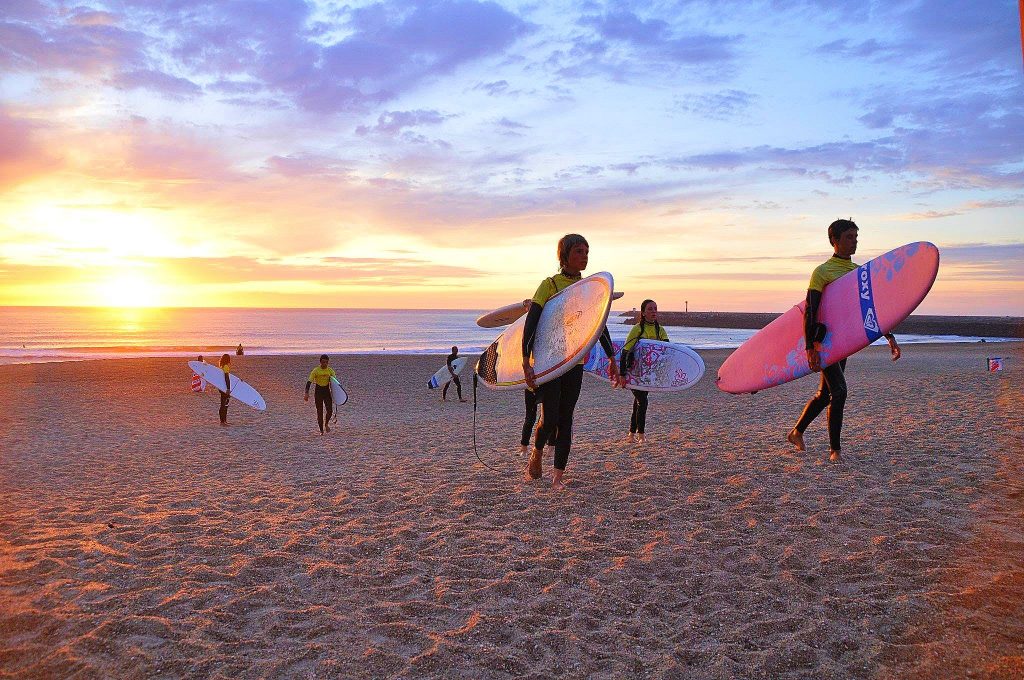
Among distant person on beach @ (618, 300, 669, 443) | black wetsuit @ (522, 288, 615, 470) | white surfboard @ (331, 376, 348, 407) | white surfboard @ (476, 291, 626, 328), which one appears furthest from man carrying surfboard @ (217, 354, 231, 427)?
black wetsuit @ (522, 288, 615, 470)

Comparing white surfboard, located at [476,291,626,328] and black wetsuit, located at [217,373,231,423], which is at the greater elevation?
white surfboard, located at [476,291,626,328]

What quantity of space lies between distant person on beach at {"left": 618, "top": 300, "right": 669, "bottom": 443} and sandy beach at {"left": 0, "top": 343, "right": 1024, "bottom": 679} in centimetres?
47

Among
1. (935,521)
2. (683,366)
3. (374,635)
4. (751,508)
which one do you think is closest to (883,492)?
(935,521)

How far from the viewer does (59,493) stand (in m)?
5.86

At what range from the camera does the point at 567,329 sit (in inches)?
214

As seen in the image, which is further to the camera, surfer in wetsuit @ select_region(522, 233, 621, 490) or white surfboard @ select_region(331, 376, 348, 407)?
white surfboard @ select_region(331, 376, 348, 407)

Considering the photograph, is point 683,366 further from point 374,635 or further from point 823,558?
point 374,635

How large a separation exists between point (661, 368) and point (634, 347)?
1.63ft

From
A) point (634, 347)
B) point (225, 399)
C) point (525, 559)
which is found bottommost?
point (525, 559)

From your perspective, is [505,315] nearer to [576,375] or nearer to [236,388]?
[576,375]

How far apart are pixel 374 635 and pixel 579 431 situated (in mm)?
6150

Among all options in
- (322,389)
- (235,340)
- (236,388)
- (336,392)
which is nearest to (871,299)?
(322,389)

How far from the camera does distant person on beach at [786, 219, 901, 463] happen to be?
19.7 feet

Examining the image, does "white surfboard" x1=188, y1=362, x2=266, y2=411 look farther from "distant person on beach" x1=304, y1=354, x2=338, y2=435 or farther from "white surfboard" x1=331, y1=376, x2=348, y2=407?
"distant person on beach" x1=304, y1=354, x2=338, y2=435
